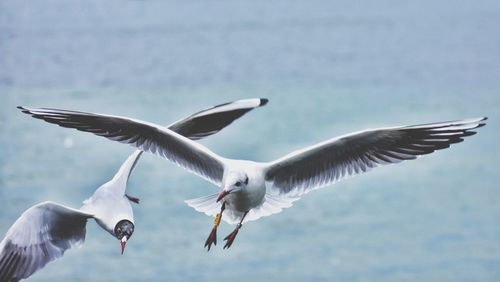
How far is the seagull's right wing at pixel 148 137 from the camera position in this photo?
4043mm

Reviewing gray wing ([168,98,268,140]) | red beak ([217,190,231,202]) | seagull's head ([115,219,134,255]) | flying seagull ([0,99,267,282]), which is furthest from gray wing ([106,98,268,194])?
red beak ([217,190,231,202])

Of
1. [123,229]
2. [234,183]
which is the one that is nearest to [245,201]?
[234,183]

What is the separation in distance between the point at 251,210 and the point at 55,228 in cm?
71


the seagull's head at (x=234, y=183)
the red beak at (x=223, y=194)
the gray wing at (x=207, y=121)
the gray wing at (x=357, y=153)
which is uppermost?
the gray wing at (x=207, y=121)

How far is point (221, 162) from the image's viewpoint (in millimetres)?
4012

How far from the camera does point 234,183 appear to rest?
379 centimetres

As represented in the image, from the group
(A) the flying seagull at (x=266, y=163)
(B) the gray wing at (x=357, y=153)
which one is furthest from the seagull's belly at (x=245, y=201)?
(B) the gray wing at (x=357, y=153)

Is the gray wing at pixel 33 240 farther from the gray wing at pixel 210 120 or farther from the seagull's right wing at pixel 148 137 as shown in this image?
the gray wing at pixel 210 120

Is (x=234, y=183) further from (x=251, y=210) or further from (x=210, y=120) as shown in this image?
(x=210, y=120)

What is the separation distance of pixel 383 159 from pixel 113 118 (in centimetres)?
99

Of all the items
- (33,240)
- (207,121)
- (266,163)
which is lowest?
(33,240)

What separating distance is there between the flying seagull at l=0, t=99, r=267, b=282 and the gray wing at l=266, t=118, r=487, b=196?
555 millimetres

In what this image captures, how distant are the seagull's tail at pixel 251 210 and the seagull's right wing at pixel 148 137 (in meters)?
0.12

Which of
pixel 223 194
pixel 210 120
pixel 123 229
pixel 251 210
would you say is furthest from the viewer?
pixel 210 120
